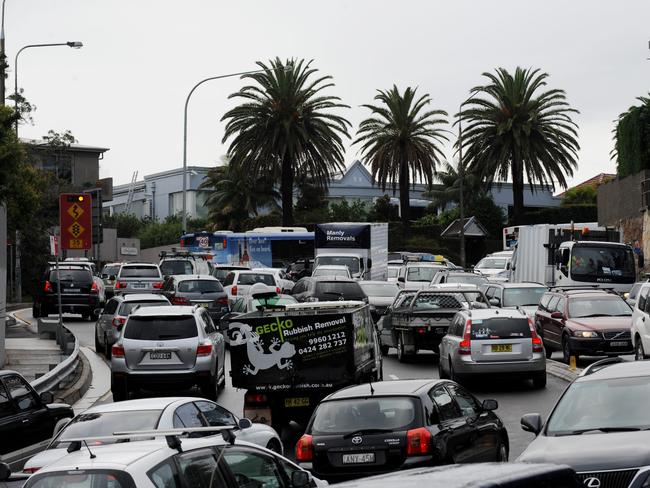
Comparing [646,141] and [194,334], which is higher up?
[646,141]

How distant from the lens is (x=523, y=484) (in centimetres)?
532

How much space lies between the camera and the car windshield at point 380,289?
37500 mm

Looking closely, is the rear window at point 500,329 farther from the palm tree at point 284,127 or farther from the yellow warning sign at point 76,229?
the palm tree at point 284,127

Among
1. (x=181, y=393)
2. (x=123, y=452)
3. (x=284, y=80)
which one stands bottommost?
(x=181, y=393)

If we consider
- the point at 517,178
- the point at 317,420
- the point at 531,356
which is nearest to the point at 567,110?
the point at 517,178

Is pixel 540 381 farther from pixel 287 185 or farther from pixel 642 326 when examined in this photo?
pixel 287 185

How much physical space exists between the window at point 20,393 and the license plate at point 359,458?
6.05 metres

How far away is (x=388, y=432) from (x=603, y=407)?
231cm

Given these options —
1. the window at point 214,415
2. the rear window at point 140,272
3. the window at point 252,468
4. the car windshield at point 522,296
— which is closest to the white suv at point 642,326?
the car windshield at point 522,296

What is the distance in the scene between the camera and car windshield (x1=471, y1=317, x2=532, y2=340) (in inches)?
886

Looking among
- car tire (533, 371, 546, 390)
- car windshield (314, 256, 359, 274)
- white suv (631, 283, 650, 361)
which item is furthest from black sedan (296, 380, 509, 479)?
car windshield (314, 256, 359, 274)

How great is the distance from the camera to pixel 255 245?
61000mm

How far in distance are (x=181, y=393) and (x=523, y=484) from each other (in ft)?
56.1

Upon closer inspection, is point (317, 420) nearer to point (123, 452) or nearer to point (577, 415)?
point (577, 415)
